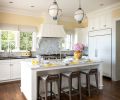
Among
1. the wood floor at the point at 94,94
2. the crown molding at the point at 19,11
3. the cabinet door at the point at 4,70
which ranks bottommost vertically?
the wood floor at the point at 94,94

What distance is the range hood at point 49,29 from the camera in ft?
17.5

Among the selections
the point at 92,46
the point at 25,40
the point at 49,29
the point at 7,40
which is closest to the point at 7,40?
the point at 7,40

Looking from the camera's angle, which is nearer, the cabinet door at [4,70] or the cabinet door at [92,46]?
the cabinet door at [4,70]

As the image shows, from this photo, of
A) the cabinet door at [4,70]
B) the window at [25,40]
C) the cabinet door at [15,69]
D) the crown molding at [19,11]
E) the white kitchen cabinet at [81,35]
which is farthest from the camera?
the white kitchen cabinet at [81,35]

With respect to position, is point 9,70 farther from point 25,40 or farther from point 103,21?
point 103,21

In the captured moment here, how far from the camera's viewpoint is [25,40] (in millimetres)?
5758

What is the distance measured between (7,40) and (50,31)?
6.08 feet

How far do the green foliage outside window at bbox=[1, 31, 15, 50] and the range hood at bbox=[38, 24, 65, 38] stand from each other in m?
1.20

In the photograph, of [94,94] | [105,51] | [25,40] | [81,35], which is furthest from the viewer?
[81,35]

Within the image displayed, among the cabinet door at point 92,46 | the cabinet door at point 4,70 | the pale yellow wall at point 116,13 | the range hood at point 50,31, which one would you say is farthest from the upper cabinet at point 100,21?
the cabinet door at point 4,70

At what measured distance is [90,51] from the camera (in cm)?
602

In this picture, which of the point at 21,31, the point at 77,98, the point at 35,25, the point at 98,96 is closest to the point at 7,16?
the point at 21,31

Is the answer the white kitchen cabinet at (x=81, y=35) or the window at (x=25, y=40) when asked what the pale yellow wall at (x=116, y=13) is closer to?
the white kitchen cabinet at (x=81, y=35)

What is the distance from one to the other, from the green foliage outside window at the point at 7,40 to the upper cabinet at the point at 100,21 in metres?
3.52
